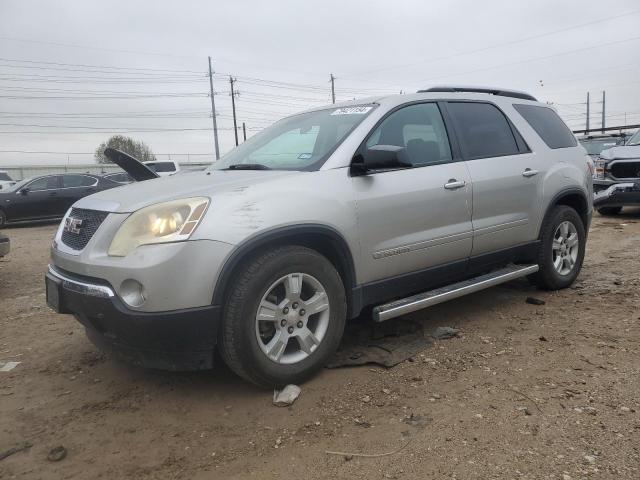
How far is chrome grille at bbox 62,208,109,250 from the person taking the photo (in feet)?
10.3

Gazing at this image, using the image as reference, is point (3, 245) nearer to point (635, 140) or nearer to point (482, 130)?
point (482, 130)

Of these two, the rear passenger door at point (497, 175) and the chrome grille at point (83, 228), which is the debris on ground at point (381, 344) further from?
the chrome grille at point (83, 228)

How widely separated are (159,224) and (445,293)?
2.12 m

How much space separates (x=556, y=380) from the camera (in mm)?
3219

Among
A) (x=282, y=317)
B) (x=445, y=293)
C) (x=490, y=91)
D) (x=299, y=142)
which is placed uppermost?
(x=490, y=91)

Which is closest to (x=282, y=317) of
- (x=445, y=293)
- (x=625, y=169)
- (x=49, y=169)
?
(x=445, y=293)

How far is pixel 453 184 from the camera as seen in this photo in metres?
3.97

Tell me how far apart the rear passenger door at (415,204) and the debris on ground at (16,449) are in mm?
2112

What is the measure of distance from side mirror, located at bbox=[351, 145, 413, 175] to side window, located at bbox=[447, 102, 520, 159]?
98 cm

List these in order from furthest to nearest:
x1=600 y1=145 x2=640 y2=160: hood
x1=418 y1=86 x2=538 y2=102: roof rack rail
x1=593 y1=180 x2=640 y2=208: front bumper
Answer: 1. x1=600 y1=145 x2=640 y2=160: hood
2. x1=593 y1=180 x2=640 y2=208: front bumper
3. x1=418 y1=86 x2=538 y2=102: roof rack rail

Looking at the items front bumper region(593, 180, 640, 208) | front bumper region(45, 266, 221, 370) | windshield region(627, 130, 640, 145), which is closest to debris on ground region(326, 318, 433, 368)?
front bumper region(45, 266, 221, 370)

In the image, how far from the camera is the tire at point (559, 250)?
4.92 m

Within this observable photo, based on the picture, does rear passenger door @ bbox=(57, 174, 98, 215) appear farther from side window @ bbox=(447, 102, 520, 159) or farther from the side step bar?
the side step bar

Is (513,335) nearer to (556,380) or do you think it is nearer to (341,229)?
(556,380)
